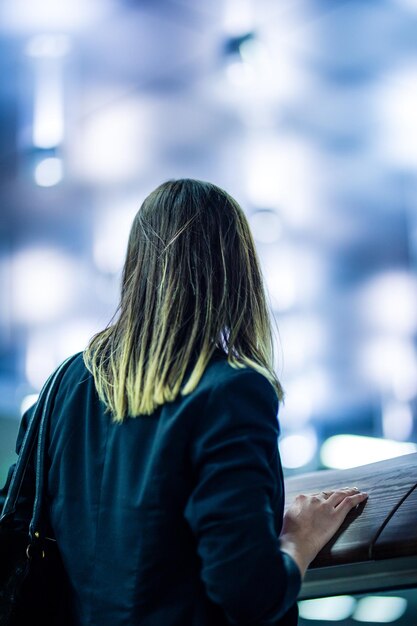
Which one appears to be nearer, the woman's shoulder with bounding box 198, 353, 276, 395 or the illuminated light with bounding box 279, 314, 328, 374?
the woman's shoulder with bounding box 198, 353, 276, 395

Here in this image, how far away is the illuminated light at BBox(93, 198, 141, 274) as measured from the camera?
5125 millimetres

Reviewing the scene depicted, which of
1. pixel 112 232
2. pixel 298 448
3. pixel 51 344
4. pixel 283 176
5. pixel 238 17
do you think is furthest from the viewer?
pixel 298 448

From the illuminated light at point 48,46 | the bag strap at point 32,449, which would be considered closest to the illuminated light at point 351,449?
the illuminated light at point 48,46

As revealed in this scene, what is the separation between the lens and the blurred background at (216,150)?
372cm

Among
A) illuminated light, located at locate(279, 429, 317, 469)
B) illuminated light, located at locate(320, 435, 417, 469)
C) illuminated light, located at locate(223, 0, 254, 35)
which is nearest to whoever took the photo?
illuminated light, located at locate(223, 0, 254, 35)

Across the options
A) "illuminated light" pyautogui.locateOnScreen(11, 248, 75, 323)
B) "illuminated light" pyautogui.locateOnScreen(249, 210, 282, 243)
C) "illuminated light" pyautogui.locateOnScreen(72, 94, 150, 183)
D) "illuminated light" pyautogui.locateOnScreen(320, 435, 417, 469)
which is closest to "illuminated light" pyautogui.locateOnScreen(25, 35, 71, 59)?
"illuminated light" pyautogui.locateOnScreen(72, 94, 150, 183)

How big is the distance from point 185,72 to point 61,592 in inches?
136

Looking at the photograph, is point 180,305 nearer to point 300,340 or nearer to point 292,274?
A: point 292,274

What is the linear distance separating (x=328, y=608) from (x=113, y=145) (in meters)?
3.76

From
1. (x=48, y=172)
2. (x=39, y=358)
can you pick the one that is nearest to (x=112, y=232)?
(x=48, y=172)

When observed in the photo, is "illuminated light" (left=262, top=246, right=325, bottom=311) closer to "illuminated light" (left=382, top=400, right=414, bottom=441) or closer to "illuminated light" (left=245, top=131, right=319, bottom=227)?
"illuminated light" (left=245, top=131, right=319, bottom=227)

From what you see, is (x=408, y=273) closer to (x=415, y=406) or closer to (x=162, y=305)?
(x=415, y=406)

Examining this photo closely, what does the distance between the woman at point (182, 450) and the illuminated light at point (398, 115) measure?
3.51 metres

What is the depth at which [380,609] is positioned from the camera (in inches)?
→ 47.0
